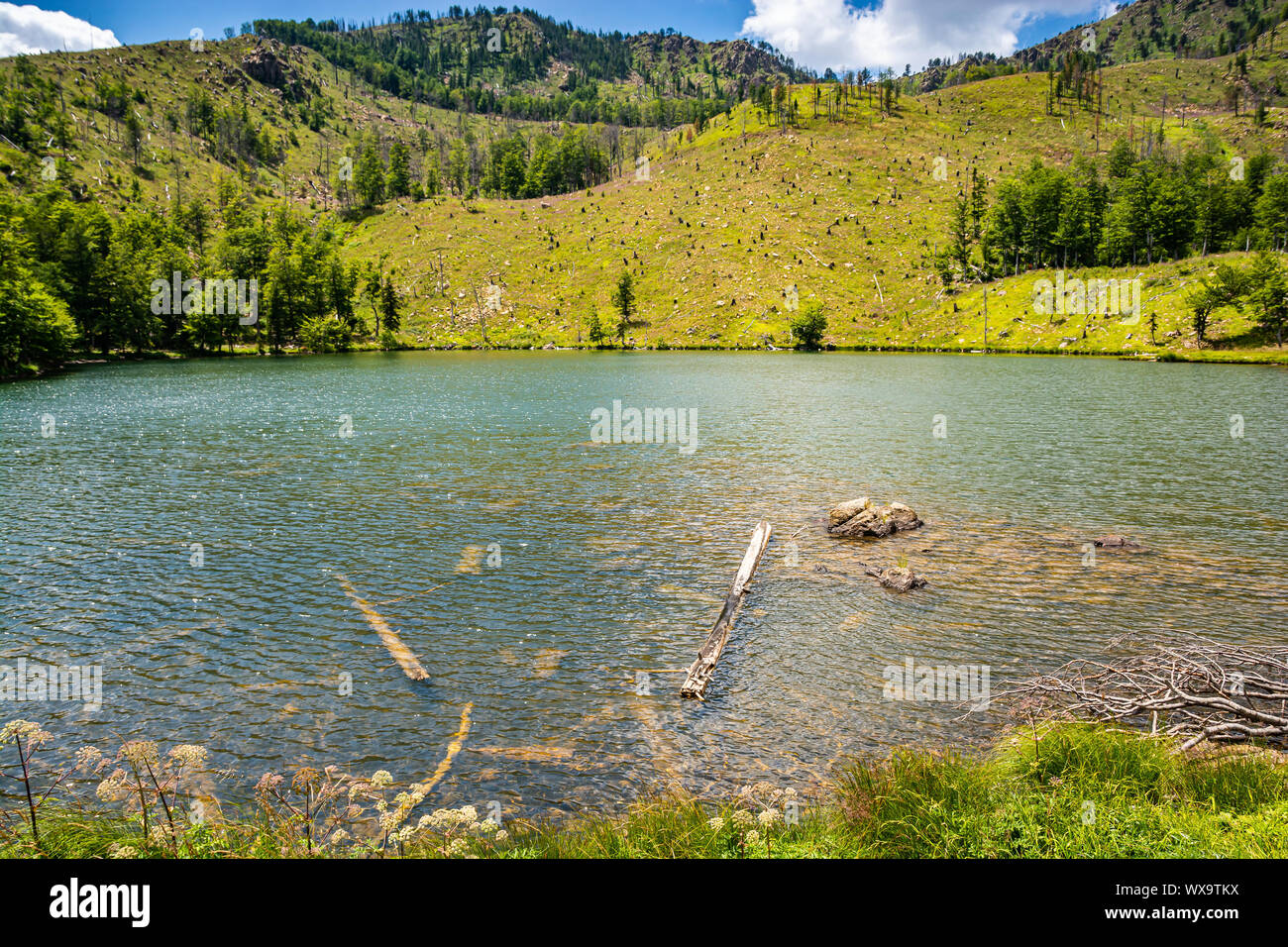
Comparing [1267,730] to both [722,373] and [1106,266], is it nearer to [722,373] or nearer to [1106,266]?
[722,373]

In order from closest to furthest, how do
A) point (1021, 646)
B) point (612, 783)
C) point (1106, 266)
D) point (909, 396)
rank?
point (612, 783), point (1021, 646), point (909, 396), point (1106, 266)

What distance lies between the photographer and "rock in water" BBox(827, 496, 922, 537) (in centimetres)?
2767

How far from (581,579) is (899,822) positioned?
15.0 metres

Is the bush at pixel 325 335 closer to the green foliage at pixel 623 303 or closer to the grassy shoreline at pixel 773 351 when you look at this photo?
the grassy shoreline at pixel 773 351

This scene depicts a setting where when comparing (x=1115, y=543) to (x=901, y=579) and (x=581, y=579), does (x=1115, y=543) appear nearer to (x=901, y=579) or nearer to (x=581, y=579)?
(x=901, y=579)

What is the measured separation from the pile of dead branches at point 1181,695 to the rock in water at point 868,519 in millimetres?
11740

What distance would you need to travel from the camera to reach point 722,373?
102 m

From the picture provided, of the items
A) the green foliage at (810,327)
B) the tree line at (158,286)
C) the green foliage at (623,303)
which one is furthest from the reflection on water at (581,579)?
the green foliage at (623,303)

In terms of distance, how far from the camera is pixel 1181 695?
485 inches

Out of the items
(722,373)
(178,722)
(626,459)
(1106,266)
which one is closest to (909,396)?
(722,373)

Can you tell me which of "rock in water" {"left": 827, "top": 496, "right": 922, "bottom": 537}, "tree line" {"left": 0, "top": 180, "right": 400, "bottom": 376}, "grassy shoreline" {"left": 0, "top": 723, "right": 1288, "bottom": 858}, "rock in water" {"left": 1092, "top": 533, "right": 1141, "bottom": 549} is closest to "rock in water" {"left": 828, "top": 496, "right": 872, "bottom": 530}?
"rock in water" {"left": 827, "top": 496, "right": 922, "bottom": 537}

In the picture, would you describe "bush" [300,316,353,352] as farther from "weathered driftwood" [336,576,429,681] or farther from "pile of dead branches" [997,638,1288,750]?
"pile of dead branches" [997,638,1288,750]

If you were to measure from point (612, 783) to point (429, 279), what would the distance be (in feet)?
642

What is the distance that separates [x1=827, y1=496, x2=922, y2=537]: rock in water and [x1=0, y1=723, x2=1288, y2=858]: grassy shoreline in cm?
1554
